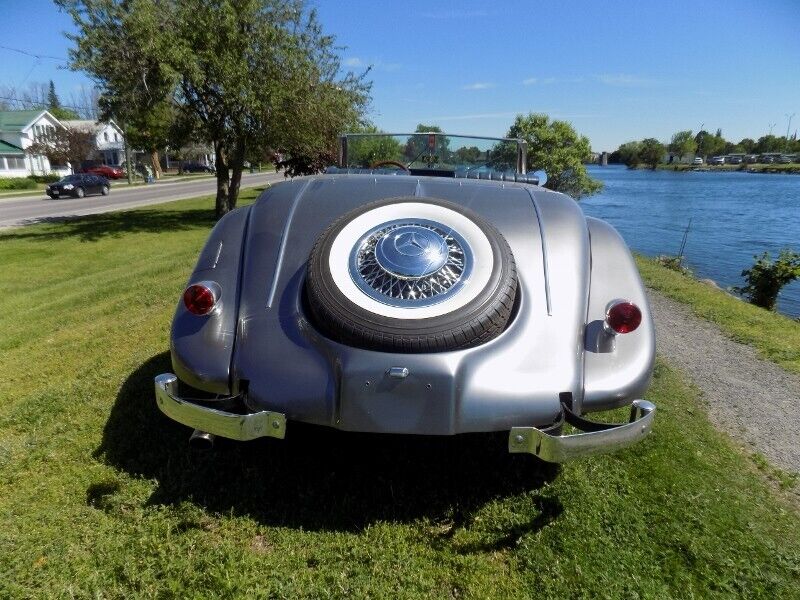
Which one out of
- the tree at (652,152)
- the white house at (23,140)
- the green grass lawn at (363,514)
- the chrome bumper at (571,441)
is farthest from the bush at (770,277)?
the tree at (652,152)

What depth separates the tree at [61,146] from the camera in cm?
4441

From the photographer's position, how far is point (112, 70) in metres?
13.0

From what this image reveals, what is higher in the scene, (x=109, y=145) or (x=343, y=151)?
(x=343, y=151)

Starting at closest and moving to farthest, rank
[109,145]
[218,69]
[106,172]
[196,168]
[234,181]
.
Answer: [218,69]
[234,181]
[106,172]
[109,145]
[196,168]

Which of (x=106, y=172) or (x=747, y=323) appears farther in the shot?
(x=106, y=172)

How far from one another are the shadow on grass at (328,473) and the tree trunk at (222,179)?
14293mm

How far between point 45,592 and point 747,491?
3.19 meters

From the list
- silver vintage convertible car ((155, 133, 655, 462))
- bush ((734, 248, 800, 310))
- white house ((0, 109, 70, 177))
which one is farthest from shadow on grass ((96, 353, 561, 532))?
white house ((0, 109, 70, 177))

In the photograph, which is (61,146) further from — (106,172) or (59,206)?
(59,206)

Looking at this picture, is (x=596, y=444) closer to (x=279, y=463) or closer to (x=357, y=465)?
(x=357, y=465)

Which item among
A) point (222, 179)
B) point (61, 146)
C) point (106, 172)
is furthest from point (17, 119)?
point (222, 179)

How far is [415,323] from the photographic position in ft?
6.88

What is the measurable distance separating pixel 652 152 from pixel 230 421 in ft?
412

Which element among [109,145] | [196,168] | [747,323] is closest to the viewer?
[747,323]
